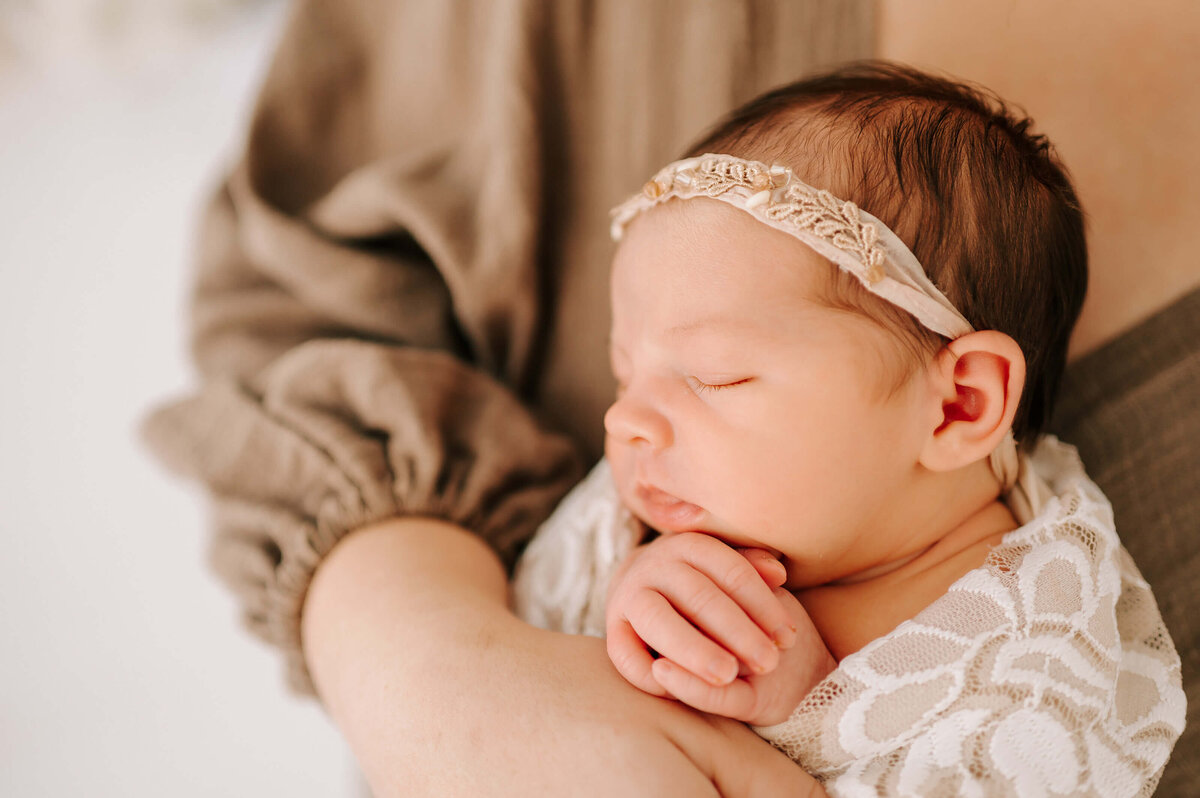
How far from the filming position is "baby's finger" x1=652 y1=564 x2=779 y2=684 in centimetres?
71

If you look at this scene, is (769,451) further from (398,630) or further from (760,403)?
(398,630)

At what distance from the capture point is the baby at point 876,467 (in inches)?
28.0

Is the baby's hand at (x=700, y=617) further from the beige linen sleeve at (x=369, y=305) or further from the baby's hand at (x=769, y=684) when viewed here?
the beige linen sleeve at (x=369, y=305)

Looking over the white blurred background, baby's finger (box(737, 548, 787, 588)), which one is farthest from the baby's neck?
the white blurred background

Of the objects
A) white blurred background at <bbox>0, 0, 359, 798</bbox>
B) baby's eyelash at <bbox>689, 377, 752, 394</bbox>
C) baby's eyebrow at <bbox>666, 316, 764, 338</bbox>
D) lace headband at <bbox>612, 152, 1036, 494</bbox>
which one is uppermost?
lace headband at <bbox>612, 152, 1036, 494</bbox>

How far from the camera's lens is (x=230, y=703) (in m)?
1.89

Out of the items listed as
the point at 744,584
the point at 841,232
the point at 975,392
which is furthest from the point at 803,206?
the point at 744,584

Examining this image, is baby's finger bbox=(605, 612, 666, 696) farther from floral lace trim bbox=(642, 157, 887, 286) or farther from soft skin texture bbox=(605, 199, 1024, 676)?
floral lace trim bbox=(642, 157, 887, 286)

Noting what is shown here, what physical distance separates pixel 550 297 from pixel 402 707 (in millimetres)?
648

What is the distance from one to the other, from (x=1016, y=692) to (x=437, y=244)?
86 centimetres

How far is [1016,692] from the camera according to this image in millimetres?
692

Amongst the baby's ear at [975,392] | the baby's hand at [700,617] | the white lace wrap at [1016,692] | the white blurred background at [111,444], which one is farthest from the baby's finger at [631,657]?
the white blurred background at [111,444]

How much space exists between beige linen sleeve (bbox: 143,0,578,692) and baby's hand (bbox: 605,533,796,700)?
36 cm

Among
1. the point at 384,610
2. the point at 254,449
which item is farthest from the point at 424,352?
the point at 384,610
